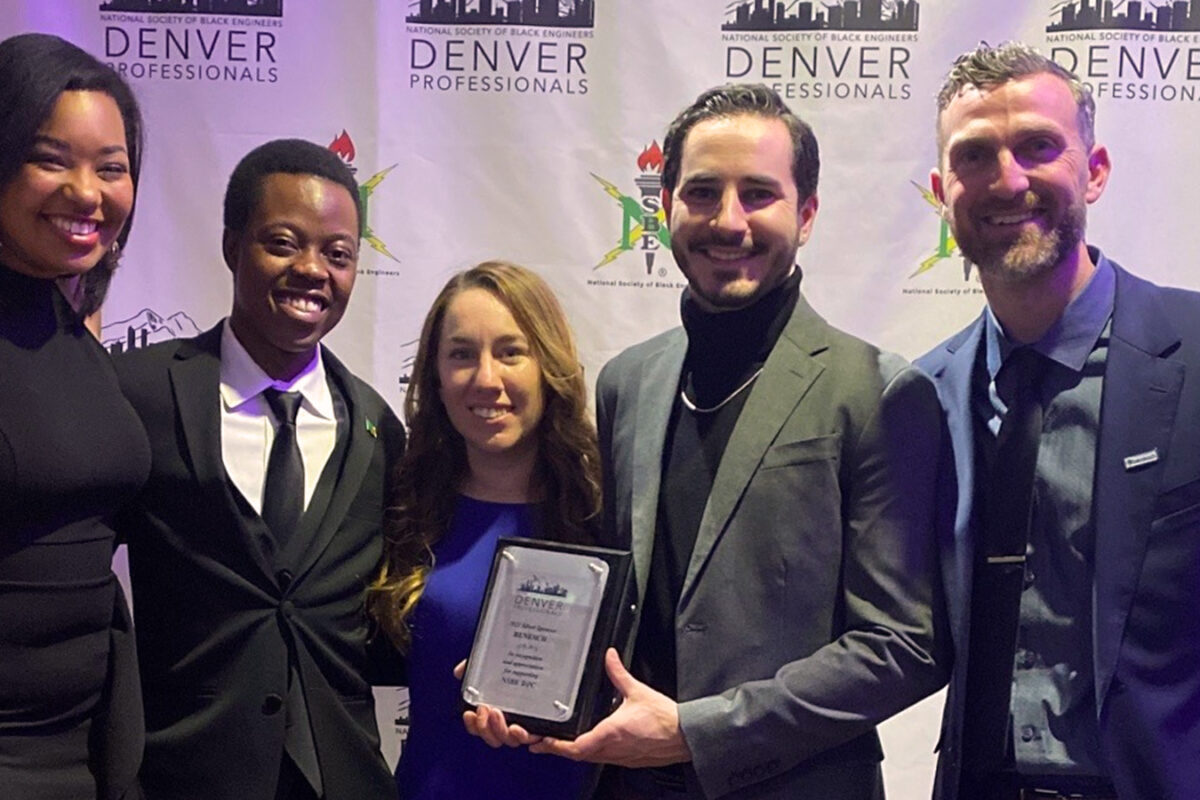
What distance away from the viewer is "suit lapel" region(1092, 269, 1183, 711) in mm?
2041

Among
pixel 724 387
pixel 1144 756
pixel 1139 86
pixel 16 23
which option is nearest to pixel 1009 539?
pixel 1144 756

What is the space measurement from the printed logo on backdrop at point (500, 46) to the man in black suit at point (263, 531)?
111 cm

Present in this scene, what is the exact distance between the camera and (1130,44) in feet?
11.0

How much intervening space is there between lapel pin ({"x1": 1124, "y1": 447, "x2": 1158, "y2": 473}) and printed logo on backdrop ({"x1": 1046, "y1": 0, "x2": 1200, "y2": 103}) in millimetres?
1656

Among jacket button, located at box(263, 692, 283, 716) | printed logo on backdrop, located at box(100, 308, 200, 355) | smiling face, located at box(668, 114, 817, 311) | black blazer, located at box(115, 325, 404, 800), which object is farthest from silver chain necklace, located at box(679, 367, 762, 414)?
printed logo on backdrop, located at box(100, 308, 200, 355)

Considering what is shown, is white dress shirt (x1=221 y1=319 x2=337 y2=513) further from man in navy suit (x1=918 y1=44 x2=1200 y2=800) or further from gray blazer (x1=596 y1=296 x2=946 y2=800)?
man in navy suit (x1=918 y1=44 x2=1200 y2=800)

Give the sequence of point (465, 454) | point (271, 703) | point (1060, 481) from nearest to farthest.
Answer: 1. point (1060, 481)
2. point (271, 703)
3. point (465, 454)

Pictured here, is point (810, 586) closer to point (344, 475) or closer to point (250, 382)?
point (344, 475)

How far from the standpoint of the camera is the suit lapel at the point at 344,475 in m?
2.32

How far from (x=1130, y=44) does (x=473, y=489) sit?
225 centimetres

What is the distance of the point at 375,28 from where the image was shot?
3543 millimetres

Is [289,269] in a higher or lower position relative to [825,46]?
lower

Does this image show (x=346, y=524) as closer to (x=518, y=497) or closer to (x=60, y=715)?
(x=518, y=497)

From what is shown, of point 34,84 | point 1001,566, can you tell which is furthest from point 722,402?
point 34,84
